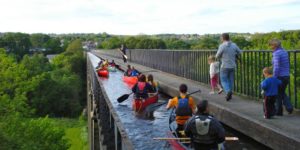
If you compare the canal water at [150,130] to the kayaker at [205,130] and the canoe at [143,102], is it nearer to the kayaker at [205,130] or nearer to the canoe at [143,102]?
the canoe at [143,102]

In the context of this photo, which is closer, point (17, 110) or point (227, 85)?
point (227, 85)

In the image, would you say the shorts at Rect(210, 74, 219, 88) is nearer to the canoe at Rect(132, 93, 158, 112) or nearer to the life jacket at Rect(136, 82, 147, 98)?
the canoe at Rect(132, 93, 158, 112)

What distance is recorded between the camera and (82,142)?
5988 cm

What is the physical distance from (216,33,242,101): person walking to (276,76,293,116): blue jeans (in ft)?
9.93

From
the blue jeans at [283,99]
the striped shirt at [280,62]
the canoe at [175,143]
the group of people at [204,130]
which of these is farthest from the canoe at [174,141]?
the striped shirt at [280,62]

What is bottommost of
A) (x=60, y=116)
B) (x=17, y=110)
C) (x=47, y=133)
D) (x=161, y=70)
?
(x=60, y=116)

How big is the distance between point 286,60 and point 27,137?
26464mm

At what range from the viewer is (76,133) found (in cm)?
6775

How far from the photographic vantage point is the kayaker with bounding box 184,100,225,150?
7676 mm

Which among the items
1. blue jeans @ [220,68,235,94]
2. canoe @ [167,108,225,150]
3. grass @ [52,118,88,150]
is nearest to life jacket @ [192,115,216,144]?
canoe @ [167,108,225,150]

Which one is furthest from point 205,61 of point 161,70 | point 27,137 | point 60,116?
point 60,116

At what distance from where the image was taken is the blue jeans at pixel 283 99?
10.6 meters

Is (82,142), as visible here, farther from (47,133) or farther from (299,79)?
(299,79)

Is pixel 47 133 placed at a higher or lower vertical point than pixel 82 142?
higher
